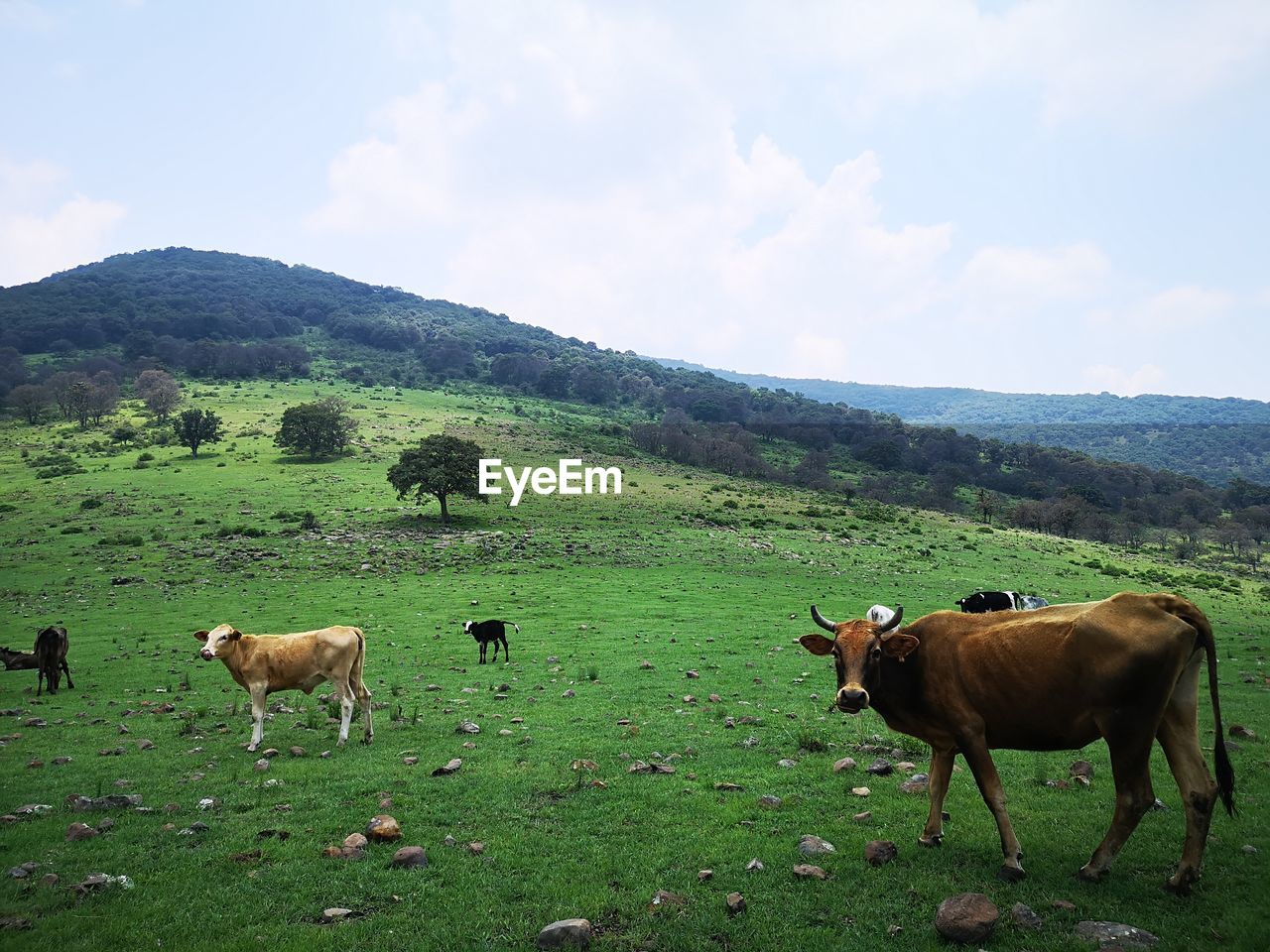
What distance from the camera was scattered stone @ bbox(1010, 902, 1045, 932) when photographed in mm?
5969

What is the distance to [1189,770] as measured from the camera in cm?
673

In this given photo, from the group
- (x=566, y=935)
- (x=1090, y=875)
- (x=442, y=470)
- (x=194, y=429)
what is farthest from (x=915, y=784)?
(x=194, y=429)

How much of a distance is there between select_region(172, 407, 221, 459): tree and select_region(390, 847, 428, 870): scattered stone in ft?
260

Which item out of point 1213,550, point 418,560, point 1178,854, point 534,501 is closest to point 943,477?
point 1213,550

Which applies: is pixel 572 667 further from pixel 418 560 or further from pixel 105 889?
pixel 418 560

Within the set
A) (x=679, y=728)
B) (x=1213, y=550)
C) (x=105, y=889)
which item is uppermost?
(x=105, y=889)

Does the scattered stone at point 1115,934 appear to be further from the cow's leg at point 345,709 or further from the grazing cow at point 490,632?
the grazing cow at point 490,632

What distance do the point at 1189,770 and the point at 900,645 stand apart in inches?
114

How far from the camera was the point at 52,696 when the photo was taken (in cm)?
1709

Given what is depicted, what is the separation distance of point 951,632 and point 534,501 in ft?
179

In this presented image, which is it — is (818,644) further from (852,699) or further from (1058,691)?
(1058,691)

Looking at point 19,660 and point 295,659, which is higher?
point 295,659

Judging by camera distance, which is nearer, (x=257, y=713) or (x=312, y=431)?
(x=257, y=713)

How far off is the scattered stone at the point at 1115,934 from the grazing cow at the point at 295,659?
11.6 m
